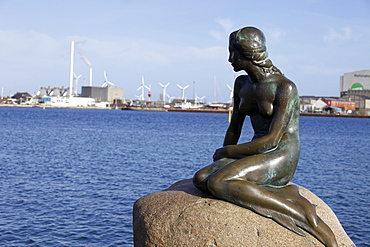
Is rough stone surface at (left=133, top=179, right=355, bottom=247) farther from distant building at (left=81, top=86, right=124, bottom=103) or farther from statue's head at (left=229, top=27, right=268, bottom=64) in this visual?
distant building at (left=81, top=86, right=124, bottom=103)

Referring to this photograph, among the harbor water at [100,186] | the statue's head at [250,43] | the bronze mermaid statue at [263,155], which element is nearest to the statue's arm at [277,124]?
the bronze mermaid statue at [263,155]

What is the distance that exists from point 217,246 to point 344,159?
2510 cm

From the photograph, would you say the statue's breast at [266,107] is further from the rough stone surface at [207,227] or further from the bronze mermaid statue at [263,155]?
the rough stone surface at [207,227]

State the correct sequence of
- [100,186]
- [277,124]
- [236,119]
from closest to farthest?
[277,124]
[236,119]
[100,186]

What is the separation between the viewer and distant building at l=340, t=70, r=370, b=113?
429 ft

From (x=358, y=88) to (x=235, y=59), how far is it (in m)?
135

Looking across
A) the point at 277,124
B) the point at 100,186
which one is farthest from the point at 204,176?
the point at 100,186

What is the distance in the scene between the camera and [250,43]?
22.7ft

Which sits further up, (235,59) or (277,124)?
(235,59)

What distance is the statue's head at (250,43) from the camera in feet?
22.7

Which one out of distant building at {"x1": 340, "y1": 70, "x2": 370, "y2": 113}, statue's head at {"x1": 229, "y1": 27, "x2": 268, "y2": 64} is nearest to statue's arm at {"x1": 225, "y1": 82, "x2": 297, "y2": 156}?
statue's head at {"x1": 229, "y1": 27, "x2": 268, "y2": 64}

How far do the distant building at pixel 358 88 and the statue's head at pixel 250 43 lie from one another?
12953 centimetres

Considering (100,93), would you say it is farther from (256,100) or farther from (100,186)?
(256,100)

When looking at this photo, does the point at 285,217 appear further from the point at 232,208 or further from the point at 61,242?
the point at 61,242
